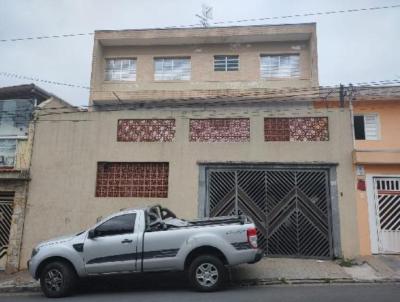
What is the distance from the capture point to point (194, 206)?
11438 millimetres

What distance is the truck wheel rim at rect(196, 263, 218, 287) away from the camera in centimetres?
805

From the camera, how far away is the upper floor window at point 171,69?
66.5 ft

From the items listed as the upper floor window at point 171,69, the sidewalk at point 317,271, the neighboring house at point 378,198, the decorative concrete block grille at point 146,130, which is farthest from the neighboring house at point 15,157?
the neighboring house at point 378,198

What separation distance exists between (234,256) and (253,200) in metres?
3.42

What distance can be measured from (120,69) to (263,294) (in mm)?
15575

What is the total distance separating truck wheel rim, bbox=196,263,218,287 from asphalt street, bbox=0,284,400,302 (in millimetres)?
231

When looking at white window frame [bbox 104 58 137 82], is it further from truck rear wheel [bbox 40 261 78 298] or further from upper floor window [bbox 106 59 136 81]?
truck rear wheel [bbox 40 261 78 298]

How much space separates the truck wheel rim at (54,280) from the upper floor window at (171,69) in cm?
1327

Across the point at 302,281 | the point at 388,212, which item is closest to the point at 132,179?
the point at 302,281

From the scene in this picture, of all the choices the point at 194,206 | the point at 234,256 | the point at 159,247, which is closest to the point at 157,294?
the point at 159,247

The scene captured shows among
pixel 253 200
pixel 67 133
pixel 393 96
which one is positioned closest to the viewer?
pixel 253 200

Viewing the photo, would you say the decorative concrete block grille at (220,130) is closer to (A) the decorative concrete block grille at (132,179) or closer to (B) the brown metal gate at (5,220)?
(A) the decorative concrete block grille at (132,179)

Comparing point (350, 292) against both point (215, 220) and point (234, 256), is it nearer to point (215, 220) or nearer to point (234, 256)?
point (234, 256)

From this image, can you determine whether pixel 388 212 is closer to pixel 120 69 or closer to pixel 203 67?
pixel 203 67
